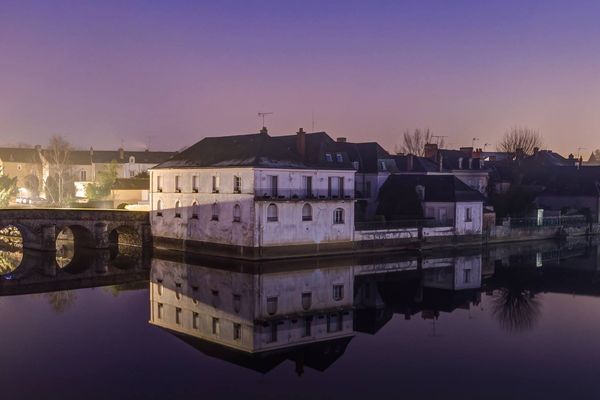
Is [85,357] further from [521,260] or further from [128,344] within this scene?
[521,260]

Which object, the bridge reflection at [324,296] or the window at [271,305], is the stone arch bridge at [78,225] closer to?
the bridge reflection at [324,296]

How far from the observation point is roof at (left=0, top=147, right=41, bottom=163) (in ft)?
309

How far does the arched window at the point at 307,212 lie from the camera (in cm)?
3928

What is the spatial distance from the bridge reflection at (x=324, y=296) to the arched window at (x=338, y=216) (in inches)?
110

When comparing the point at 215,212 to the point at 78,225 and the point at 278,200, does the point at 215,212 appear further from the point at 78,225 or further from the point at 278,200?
the point at 78,225

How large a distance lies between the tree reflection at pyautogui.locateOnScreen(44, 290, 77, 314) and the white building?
1150 cm

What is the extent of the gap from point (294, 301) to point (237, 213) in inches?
491

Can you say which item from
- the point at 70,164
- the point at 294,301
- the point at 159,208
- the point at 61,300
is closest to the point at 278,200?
the point at 159,208

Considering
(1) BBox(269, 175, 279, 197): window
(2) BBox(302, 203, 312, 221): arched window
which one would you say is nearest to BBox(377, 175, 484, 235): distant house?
(2) BBox(302, 203, 312, 221): arched window

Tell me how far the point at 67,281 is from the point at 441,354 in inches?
827

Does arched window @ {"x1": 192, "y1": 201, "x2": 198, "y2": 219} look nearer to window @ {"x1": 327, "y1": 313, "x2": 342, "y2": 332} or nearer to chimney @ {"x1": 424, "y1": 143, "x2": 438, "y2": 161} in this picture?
window @ {"x1": 327, "y1": 313, "x2": 342, "y2": 332}

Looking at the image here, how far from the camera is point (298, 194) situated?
39.3 meters

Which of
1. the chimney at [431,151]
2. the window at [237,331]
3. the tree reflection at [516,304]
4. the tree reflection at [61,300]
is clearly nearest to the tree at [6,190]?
the tree reflection at [61,300]

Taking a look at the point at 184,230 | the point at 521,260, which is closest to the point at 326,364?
the point at 184,230
